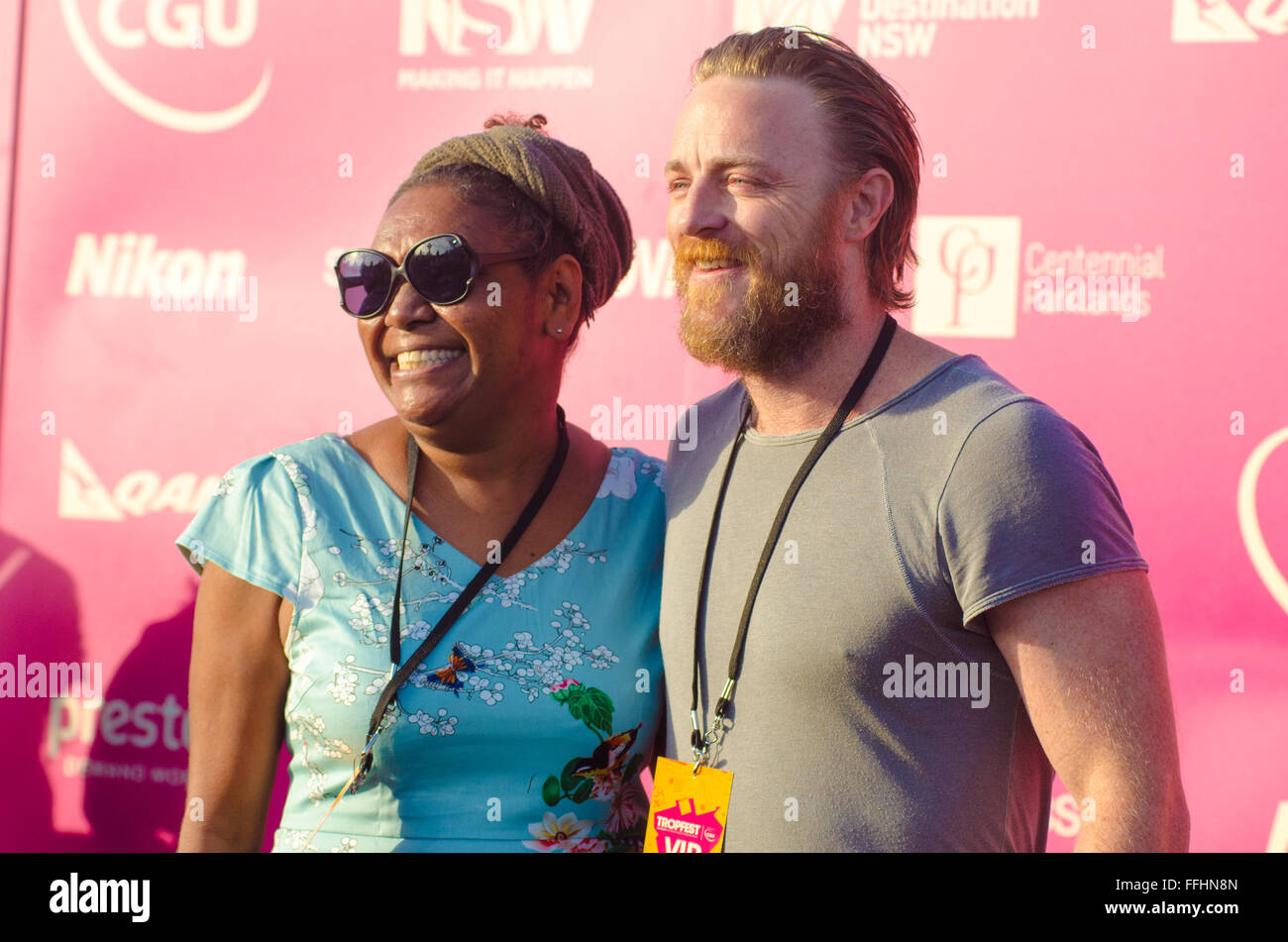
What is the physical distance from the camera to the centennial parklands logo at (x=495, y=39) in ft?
9.85

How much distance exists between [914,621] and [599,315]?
1.64m

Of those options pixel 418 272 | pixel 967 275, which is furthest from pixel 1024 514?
pixel 967 275

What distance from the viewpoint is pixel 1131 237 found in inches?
112

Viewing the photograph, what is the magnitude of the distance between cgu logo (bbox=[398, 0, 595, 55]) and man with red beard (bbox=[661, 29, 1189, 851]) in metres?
1.10

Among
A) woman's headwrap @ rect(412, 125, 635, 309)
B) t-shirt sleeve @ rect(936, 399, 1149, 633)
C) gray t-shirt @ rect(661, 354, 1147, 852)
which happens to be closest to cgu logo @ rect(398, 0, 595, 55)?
woman's headwrap @ rect(412, 125, 635, 309)

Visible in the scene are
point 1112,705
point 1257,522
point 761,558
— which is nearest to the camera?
point 1112,705

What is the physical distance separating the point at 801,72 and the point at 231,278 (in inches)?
73.8

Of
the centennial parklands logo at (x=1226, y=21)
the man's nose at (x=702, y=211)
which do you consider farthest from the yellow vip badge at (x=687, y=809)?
the centennial parklands logo at (x=1226, y=21)

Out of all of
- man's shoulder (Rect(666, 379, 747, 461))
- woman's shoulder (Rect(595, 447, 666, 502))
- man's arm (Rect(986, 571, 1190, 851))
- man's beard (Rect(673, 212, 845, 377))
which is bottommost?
man's arm (Rect(986, 571, 1190, 851))

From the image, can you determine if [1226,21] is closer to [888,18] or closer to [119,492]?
[888,18]

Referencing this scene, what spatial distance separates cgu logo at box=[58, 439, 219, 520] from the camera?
10.3 feet

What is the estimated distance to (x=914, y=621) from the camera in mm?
1667

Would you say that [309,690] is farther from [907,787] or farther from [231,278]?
[231,278]

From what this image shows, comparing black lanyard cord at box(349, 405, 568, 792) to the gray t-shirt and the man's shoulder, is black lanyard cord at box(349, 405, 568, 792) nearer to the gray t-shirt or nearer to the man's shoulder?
the man's shoulder
